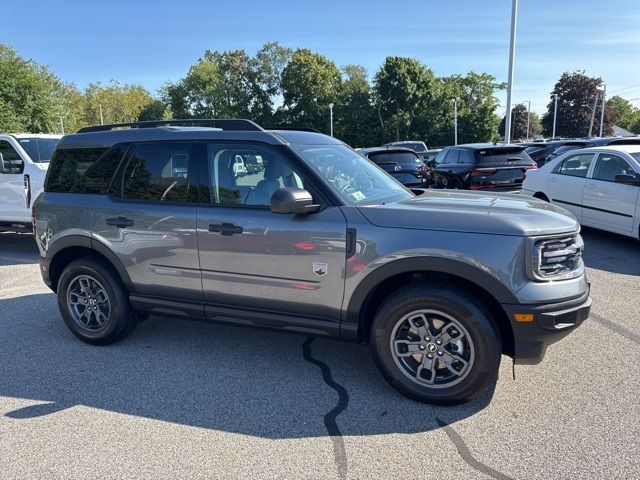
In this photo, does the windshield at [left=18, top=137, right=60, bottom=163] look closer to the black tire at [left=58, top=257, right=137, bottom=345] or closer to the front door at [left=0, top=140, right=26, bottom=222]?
the front door at [left=0, top=140, right=26, bottom=222]

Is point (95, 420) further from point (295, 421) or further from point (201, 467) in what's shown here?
point (295, 421)

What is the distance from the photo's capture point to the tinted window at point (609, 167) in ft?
25.3

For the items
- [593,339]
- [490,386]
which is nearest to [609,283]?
[593,339]

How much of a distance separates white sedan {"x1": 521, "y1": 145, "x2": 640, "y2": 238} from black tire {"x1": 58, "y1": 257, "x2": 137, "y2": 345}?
704cm

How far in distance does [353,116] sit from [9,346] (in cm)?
5734

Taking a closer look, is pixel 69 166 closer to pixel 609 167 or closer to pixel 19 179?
pixel 19 179

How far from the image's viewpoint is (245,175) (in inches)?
152

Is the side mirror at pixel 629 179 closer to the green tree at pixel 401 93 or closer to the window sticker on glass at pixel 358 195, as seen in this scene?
the window sticker on glass at pixel 358 195

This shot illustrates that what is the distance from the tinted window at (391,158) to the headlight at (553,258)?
8636 mm

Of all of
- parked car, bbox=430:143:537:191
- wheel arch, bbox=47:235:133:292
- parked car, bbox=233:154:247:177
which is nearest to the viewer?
parked car, bbox=233:154:247:177

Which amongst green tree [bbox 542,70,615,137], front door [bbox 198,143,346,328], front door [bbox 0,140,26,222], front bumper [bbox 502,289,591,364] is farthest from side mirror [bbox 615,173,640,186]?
green tree [bbox 542,70,615,137]

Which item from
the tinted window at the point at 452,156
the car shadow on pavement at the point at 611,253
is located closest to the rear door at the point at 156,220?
the car shadow on pavement at the point at 611,253

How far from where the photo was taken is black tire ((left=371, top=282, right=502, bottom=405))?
10.4 ft

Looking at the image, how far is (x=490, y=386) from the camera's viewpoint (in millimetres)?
3545
